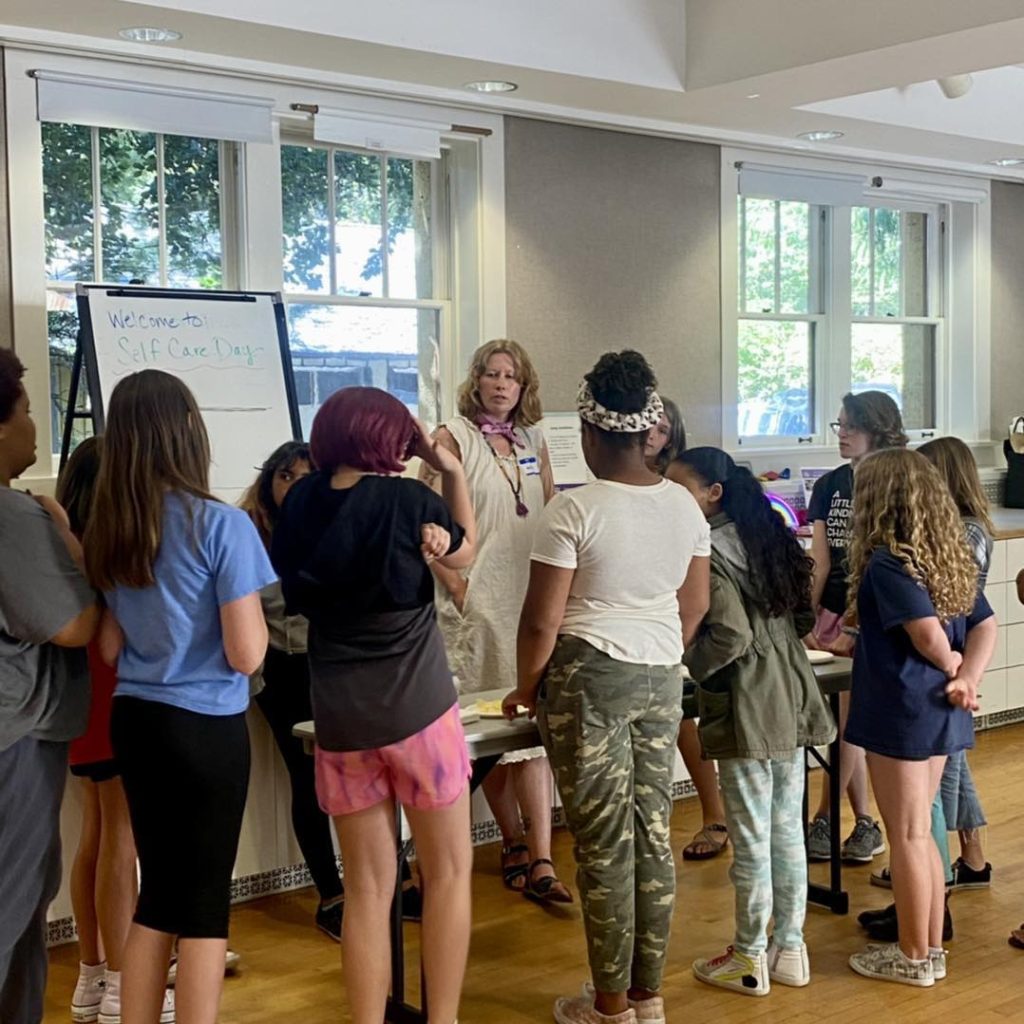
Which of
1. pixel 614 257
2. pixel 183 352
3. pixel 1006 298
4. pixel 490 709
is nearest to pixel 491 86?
pixel 614 257

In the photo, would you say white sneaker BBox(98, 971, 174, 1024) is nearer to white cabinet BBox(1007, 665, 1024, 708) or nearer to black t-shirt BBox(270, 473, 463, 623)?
black t-shirt BBox(270, 473, 463, 623)

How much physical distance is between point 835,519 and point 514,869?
148 centimetres

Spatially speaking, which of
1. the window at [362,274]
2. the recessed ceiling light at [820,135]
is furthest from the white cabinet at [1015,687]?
the window at [362,274]

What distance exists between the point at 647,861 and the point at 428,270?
3.15 meters

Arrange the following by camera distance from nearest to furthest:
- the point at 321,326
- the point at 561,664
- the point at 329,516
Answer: the point at 329,516 < the point at 561,664 < the point at 321,326

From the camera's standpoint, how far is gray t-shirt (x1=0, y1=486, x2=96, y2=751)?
2461 millimetres

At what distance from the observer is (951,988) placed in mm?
3469

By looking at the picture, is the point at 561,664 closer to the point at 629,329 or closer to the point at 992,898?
the point at 992,898

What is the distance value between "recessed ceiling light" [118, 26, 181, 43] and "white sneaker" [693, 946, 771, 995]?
315 cm

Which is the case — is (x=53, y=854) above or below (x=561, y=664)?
below

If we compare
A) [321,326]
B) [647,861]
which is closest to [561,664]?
[647,861]

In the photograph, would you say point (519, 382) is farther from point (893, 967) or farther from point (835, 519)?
point (893, 967)

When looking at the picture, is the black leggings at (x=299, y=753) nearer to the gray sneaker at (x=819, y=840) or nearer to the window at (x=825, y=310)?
the gray sneaker at (x=819, y=840)

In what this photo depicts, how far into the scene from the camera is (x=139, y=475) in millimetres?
2629
